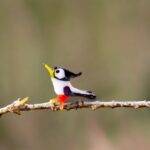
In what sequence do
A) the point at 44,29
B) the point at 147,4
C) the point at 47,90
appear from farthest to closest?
the point at 147,4 → the point at 44,29 → the point at 47,90

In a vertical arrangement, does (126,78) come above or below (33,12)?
below

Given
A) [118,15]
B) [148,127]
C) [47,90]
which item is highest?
[118,15]

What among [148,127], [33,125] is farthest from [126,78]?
[33,125]

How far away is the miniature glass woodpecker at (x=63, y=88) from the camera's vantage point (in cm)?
36

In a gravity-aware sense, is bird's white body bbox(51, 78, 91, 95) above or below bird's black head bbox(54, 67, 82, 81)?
below

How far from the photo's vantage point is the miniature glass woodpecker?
1.19ft

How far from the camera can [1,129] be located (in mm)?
2600

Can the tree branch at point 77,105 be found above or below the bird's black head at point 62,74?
below

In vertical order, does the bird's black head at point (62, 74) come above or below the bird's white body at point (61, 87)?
above

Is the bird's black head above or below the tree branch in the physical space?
above

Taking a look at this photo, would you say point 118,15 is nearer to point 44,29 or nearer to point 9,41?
point 44,29

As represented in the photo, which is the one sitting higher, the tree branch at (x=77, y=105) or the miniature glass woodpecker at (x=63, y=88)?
the miniature glass woodpecker at (x=63, y=88)

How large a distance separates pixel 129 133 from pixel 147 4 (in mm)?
738

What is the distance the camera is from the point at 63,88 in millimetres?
365
